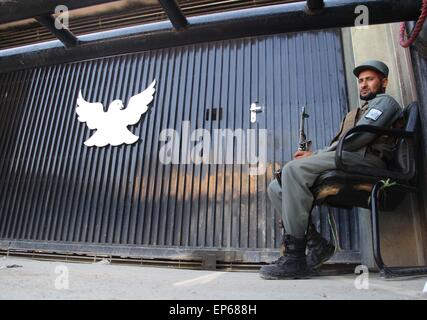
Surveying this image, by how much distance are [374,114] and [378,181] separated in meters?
0.41

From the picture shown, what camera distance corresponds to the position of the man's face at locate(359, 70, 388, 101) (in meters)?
2.32

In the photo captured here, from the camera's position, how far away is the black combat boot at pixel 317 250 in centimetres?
213

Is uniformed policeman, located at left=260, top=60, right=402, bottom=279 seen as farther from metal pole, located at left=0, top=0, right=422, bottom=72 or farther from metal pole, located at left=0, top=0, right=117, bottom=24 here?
metal pole, located at left=0, top=0, right=117, bottom=24

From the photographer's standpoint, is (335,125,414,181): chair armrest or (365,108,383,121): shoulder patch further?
(365,108,383,121): shoulder patch

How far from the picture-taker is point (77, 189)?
3.89 meters

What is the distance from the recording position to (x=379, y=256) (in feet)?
5.67

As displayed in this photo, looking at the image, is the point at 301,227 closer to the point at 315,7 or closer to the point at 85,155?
the point at 315,7

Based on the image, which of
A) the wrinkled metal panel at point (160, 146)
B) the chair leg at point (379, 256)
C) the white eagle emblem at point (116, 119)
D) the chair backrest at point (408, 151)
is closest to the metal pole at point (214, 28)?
the chair backrest at point (408, 151)

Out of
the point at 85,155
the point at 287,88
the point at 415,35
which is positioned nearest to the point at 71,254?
the point at 85,155

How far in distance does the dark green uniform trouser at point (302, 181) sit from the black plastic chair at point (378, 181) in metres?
0.05

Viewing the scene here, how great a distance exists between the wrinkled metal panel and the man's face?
88 centimetres

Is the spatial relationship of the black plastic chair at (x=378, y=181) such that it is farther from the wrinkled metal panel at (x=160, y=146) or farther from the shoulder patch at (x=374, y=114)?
the wrinkled metal panel at (x=160, y=146)

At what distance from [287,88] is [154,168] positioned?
5.26ft

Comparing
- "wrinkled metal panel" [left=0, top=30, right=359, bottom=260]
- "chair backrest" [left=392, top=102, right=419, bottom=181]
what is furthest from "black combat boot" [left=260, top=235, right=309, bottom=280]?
"wrinkled metal panel" [left=0, top=30, right=359, bottom=260]
